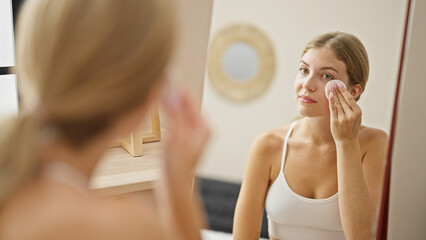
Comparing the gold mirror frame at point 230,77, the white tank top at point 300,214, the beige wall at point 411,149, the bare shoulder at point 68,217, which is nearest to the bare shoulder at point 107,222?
the bare shoulder at point 68,217

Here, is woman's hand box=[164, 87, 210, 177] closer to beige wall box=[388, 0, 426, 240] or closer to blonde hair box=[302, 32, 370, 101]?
blonde hair box=[302, 32, 370, 101]

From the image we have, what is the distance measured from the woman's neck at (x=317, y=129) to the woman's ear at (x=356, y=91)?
0.08 meters

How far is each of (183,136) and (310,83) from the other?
0.54 m

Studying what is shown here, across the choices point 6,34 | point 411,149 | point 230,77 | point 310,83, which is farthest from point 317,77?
point 6,34

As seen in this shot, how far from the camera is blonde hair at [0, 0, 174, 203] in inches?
24.6

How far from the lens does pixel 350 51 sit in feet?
3.94

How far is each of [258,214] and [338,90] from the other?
37 centimetres

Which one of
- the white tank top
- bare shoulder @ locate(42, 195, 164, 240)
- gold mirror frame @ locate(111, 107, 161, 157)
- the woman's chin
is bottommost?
the white tank top

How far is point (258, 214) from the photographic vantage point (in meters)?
1.27

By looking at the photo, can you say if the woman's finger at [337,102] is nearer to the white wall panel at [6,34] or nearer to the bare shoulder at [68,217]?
the bare shoulder at [68,217]

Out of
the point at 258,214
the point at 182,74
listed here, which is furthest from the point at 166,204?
the point at 182,74

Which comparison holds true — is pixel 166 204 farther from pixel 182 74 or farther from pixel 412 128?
pixel 412 128

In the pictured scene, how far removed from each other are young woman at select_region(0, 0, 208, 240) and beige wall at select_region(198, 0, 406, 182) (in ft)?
2.17

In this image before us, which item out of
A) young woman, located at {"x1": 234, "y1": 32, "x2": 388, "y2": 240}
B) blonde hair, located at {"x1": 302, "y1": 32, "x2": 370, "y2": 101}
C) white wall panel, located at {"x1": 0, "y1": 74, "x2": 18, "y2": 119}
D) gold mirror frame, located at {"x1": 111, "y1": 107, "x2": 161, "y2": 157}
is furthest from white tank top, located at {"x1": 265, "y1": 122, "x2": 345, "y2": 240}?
white wall panel, located at {"x1": 0, "y1": 74, "x2": 18, "y2": 119}
